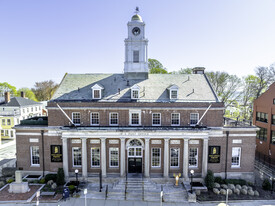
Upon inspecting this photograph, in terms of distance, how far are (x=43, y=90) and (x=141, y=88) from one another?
232 feet

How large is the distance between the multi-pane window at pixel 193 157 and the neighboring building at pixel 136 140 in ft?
0.33

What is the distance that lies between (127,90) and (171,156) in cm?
1076

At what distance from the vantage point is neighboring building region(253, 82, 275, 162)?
103 feet

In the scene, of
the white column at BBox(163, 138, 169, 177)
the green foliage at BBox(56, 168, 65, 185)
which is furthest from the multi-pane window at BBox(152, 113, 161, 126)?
the green foliage at BBox(56, 168, 65, 185)

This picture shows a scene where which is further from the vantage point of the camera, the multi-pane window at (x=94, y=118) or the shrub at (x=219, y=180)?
the multi-pane window at (x=94, y=118)

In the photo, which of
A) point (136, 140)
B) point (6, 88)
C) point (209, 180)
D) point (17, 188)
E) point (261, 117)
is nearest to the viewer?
point (17, 188)

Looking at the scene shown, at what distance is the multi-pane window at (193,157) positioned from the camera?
24344 mm

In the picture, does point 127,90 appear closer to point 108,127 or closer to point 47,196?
point 108,127

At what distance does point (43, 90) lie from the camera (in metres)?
82.6

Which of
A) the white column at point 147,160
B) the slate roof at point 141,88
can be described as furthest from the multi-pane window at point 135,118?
the white column at point 147,160

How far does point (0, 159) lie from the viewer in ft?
108

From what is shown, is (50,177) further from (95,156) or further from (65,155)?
(95,156)

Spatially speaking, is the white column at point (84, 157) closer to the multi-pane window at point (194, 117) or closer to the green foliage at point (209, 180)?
the multi-pane window at point (194, 117)

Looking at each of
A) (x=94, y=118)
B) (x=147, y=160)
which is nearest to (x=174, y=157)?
(x=147, y=160)
